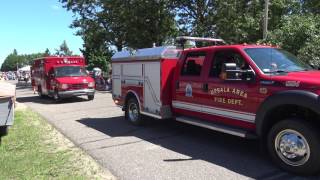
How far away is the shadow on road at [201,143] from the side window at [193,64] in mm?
1448

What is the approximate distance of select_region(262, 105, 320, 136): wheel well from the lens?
6.33 m

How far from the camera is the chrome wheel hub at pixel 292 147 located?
20.2 feet

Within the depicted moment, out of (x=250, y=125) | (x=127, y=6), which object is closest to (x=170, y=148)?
(x=250, y=125)

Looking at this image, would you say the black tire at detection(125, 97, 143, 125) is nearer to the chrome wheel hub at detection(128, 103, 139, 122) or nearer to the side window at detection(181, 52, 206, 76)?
the chrome wheel hub at detection(128, 103, 139, 122)

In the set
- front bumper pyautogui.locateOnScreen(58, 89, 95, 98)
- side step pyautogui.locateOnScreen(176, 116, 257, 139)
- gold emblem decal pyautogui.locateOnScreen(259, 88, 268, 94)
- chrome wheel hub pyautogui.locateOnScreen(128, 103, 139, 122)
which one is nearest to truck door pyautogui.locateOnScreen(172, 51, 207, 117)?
side step pyautogui.locateOnScreen(176, 116, 257, 139)

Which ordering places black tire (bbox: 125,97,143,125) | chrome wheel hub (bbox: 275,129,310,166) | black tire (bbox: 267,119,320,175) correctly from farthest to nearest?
black tire (bbox: 125,97,143,125), chrome wheel hub (bbox: 275,129,310,166), black tire (bbox: 267,119,320,175)

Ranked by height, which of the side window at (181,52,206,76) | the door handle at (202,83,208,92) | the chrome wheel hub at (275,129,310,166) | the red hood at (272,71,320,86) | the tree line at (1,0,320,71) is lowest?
the chrome wheel hub at (275,129,310,166)

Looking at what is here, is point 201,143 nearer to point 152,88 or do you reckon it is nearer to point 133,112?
point 152,88

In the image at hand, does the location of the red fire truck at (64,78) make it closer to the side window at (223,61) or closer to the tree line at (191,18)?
the tree line at (191,18)

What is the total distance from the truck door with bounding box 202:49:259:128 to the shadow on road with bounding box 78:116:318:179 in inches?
23.2

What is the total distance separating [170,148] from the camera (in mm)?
8305

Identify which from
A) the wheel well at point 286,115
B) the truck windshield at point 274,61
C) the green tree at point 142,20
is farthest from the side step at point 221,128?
the green tree at point 142,20

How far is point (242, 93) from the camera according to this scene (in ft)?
23.6

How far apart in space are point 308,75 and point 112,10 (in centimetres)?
2621
